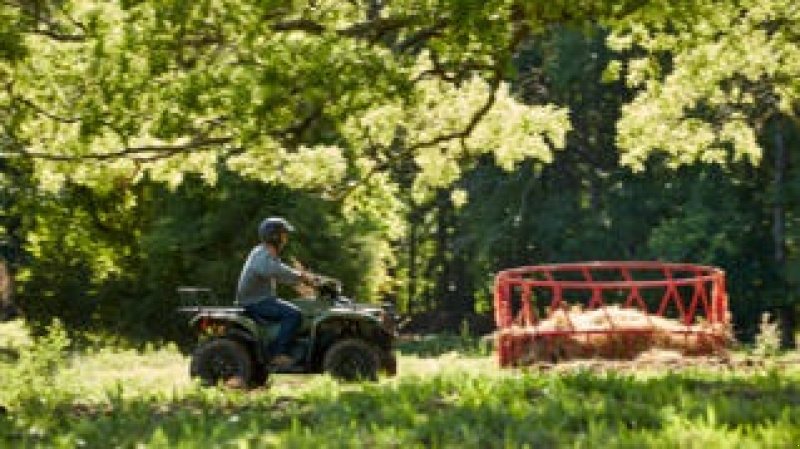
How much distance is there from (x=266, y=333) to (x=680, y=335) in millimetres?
5131

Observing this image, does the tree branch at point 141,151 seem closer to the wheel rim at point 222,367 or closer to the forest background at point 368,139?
the forest background at point 368,139

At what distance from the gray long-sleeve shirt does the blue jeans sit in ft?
0.24

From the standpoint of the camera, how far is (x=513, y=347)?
15.9 metres

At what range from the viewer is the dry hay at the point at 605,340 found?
51.3 ft

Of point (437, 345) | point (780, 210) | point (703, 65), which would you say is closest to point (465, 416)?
point (703, 65)

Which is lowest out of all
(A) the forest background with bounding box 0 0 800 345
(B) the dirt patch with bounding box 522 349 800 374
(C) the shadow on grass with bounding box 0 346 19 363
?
(B) the dirt patch with bounding box 522 349 800 374

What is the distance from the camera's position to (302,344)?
13805 millimetres

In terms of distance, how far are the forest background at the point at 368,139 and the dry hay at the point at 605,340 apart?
2974 millimetres

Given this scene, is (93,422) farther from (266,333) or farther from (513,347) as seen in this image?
(513,347)

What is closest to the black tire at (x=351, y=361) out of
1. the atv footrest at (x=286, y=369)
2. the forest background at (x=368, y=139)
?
the atv footrest at (x=286, y=369)

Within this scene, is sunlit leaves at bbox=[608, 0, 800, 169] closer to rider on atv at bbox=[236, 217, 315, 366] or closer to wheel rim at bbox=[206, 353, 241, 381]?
rider on atv at bbox=[236, 217, 315, 366]

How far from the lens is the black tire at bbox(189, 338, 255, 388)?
44.6ft

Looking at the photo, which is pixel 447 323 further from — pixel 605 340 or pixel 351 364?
pixel 351 364

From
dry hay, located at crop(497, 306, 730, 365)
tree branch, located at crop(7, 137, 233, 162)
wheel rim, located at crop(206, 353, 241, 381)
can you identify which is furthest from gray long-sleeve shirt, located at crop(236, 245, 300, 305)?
dry hay, located at crop(497, 306, 730, 365)
